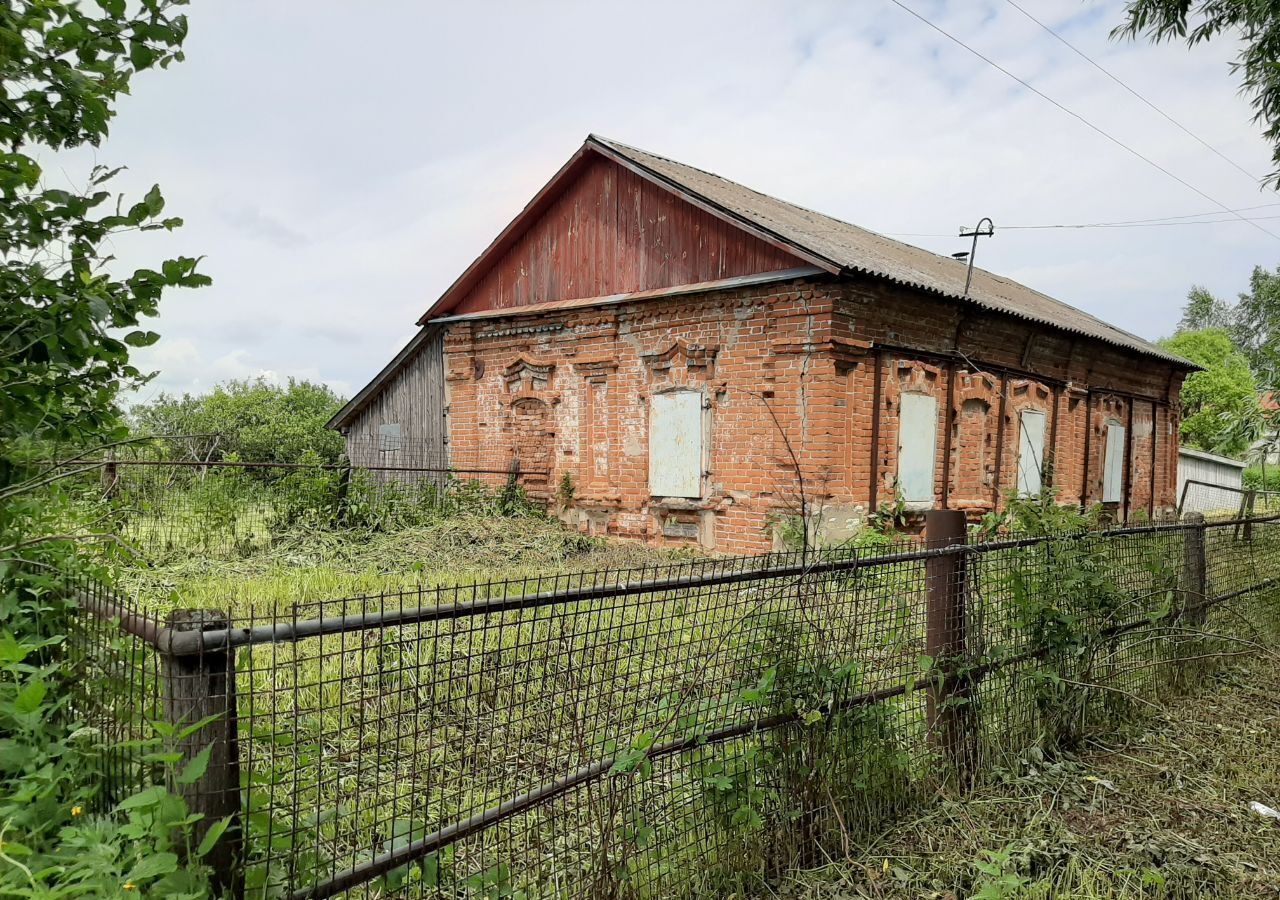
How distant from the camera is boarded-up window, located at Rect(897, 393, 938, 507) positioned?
10992 mm

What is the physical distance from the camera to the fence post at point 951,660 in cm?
390

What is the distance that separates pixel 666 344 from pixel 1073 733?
8288 mm

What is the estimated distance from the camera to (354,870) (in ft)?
6.79

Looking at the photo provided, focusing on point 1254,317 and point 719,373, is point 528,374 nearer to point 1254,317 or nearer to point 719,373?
point 719,373

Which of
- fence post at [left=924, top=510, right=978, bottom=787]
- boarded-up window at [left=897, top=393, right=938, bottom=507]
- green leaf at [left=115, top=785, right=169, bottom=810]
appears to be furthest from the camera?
boarded-up window at [left=897, top=393, right=938, bottom=507]

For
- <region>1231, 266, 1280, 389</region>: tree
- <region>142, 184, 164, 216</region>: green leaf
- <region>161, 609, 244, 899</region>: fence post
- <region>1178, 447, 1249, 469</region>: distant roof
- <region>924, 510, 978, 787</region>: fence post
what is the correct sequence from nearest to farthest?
<region>161, 609, 244, 899</region>: fence post, <region>142, 184, 164, 216</region>: green leaf, <region>924, 510, 978, 787</region>: fence post, <region>1178, 447, 1249, 469</region>: distant roof, <region>1231, 266, 1280, 389</region>: tree

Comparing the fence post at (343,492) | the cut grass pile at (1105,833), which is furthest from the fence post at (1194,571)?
the fence post at (343,492)

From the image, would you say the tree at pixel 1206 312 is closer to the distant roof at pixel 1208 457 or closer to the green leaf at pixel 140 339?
the distant roof at pixel 1208 457

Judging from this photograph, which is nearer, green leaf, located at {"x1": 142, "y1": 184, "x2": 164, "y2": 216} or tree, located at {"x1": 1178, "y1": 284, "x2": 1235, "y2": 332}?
green leaf, located at {"x1": 142, "y1": 184, "x2": 164, "y2": 216}

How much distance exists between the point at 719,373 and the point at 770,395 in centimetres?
96

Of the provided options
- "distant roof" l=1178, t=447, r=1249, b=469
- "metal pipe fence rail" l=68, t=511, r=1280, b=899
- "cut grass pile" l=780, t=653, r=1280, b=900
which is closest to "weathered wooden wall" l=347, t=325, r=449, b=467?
"metal pipe fence rail" l=68, t=511, r=1280, b=899

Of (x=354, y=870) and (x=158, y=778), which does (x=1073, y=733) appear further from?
(x=158, y=778)

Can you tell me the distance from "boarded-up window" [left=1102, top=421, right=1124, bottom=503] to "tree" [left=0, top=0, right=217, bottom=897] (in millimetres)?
17600

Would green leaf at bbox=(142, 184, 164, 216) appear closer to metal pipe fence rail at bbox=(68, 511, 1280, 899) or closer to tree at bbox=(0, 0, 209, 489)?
tree at bbox=(0, 0, 209, 489)
